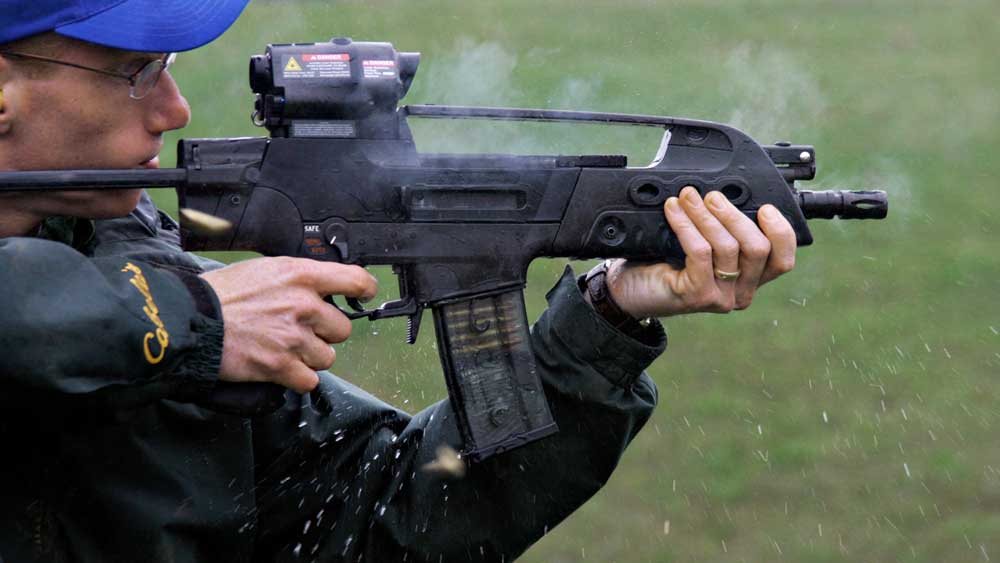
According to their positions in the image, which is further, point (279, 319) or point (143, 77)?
point (143, 77)

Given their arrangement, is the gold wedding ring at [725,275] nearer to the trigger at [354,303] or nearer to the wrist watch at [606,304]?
the wrist watch at [606,304]

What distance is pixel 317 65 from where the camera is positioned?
10.2ft

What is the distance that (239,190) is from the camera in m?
3.15

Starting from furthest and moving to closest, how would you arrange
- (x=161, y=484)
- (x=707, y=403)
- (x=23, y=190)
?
(x=707, y=403) < (x=161, y=484) < (x=23, y=190)

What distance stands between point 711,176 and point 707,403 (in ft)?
12.9

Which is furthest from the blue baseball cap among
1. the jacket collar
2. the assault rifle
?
the jacket collar

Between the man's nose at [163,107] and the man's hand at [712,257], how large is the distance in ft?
3.64

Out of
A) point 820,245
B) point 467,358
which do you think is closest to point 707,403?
point 820,245

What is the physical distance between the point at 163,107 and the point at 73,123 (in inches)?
7.4

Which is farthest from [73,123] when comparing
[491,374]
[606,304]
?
[606,304]

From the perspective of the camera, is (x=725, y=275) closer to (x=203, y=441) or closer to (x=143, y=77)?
(x=203, y=441)

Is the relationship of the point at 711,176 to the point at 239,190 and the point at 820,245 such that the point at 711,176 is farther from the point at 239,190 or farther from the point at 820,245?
the point at 820,245

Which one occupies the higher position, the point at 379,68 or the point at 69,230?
the point at 379,68

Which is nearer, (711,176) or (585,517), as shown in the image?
(711,176)
